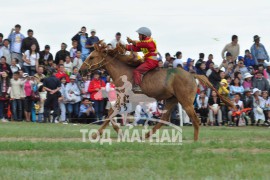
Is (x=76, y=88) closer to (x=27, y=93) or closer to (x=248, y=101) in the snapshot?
(x=27, y=93)

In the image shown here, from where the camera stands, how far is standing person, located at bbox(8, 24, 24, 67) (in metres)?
25.8

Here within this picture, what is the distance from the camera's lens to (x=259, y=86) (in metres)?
27.4

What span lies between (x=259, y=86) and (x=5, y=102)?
10.0 metres

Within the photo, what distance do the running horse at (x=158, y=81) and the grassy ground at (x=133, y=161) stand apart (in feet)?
8.09

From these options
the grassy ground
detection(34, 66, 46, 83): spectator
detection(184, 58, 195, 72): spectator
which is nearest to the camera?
the grassy ground

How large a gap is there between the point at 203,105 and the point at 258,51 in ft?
14.7

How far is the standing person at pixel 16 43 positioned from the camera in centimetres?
2576

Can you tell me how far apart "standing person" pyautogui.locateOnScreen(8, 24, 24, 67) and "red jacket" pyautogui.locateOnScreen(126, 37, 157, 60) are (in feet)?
32.2

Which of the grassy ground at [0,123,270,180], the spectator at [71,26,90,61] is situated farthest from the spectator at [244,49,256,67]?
the grassy ground at [0,123,270,180]

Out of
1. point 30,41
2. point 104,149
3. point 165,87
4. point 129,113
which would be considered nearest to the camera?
point 104,149

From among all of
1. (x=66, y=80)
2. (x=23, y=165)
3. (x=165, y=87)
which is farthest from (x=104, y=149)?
(x=66, y=80)

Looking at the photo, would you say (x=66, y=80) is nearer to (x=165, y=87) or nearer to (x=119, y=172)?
(x=165, y=87)

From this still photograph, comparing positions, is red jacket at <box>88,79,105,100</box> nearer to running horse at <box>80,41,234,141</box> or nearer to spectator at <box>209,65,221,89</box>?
spectator at <box>209,65,221,89</box>

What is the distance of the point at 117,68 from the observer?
17.4 metres
